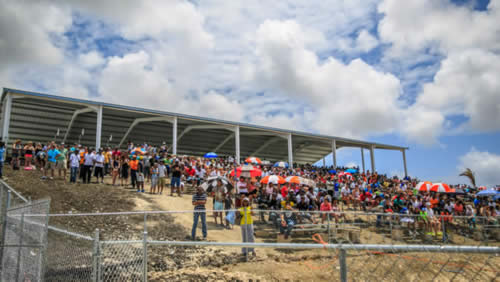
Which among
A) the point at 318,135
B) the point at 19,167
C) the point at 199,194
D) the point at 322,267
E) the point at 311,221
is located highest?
the point at 318,135

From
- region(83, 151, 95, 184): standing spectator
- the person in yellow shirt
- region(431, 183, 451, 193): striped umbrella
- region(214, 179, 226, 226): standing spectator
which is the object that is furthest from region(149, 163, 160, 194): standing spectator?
region(431, 183, 451, 193): striped umbrella

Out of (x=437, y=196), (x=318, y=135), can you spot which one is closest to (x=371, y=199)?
(x=437, y=196)

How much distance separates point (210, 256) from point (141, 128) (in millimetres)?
27946

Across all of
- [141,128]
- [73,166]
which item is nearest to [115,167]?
[73,166]

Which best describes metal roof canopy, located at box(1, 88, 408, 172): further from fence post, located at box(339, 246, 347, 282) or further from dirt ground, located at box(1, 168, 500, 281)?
fence post, located at box(339, 246, 347, 282)

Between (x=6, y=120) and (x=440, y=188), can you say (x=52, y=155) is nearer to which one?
(x=6, y=120)

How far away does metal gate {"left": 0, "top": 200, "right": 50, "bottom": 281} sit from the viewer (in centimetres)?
510

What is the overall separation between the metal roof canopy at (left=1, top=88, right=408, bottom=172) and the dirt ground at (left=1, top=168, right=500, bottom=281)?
11.7 m

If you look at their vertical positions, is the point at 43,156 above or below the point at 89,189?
above

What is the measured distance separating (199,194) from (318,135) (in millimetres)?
29225

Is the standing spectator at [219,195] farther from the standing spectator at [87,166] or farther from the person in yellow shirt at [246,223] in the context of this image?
the standing spectator at [87,166]

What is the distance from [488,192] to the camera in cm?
2145

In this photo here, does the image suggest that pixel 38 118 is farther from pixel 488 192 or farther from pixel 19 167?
pixel 488 192

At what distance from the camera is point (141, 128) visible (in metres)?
35.4
